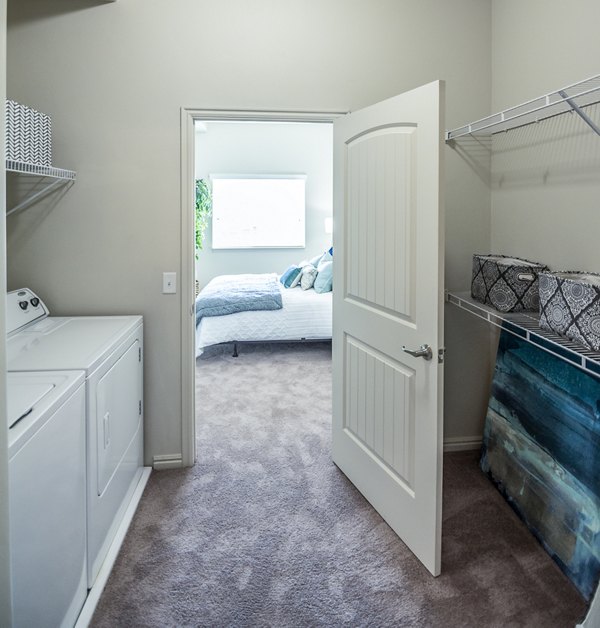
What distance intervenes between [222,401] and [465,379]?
1871mm

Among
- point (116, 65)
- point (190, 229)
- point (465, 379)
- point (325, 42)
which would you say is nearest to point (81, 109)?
point (116, 65)

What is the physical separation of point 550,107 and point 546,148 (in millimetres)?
228

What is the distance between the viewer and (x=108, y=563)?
1.85 m

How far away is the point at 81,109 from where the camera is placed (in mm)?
2414

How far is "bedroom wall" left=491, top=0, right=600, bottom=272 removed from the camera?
76.7 inches

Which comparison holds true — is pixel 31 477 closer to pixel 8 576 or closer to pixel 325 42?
pixel 8 576

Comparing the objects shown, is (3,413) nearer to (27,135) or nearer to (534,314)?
(27,135)

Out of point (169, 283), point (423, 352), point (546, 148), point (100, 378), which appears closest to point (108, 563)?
point (100, 378)

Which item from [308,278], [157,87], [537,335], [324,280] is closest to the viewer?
[537,335]

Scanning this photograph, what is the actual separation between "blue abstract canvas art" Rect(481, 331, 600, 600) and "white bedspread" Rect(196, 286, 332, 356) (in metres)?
2.63

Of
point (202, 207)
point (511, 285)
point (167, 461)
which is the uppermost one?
point (202, 207)

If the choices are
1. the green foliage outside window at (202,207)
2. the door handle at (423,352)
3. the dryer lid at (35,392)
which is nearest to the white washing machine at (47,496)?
the dryer lid at (35,392)

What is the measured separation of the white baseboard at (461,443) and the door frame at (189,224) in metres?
1.50

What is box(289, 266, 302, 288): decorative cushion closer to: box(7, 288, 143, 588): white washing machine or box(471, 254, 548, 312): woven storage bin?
box(7, 288, 143, 588): white washing machine
